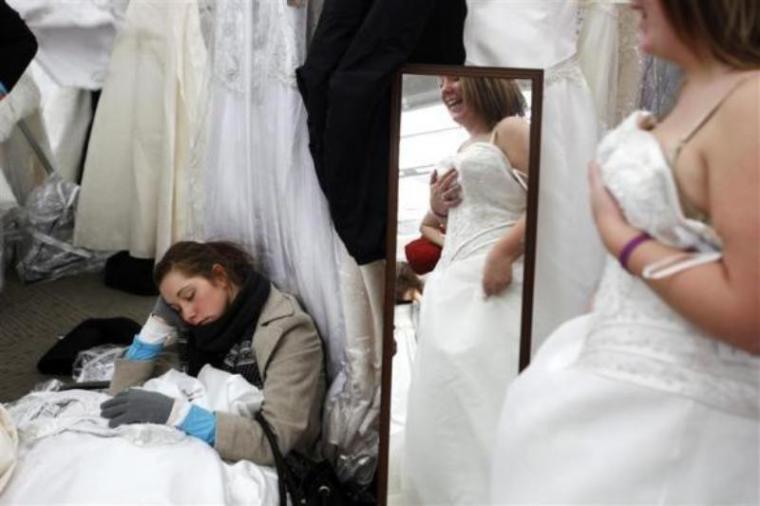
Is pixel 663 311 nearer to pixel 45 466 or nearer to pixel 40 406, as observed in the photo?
pixel 45 466

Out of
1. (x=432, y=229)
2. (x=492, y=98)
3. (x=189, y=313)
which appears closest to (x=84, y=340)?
(x=189, y=313)

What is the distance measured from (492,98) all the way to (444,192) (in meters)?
0.18

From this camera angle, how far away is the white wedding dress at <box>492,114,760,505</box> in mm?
806

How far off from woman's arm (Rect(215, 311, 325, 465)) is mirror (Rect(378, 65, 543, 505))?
162mm

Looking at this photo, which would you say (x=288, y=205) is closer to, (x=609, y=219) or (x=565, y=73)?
(x=565, y=73)

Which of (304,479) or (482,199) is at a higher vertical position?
(482,199)

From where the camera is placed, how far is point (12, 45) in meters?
1.83

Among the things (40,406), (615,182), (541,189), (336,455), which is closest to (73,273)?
(40,406)

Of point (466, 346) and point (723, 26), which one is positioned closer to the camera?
point (723, 26)

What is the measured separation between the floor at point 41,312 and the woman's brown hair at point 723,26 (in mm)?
1985

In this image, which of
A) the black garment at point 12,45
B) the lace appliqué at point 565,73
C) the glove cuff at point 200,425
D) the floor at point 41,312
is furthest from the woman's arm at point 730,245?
the floor at point 41,312

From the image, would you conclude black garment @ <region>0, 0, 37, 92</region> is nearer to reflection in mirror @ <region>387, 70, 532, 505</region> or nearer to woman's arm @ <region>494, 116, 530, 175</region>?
reflection in mirror @ <region>387, 70, 532, 505</region>

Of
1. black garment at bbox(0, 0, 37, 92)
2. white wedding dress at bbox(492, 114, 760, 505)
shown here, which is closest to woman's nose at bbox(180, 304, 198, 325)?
black garment at bbox(0, 0, 37, 92)

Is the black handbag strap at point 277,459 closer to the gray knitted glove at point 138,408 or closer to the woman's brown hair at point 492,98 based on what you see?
the gray knitted glove at point 138,408
